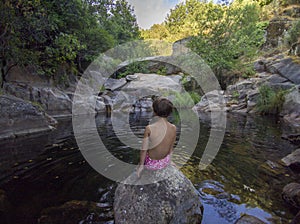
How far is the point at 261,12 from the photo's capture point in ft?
93.1

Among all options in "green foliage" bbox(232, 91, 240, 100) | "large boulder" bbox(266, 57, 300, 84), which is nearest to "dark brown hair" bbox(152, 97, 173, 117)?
"large boulder" bbox(266, 57, 300, 84)

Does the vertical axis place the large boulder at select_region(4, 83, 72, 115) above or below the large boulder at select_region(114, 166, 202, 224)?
above

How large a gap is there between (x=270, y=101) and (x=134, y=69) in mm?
14958

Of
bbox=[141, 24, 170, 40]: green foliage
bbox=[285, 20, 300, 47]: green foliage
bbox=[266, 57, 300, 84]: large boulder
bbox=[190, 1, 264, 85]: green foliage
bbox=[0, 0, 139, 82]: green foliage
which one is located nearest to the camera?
bbox=[0, 0, 139, 82]: green foliage

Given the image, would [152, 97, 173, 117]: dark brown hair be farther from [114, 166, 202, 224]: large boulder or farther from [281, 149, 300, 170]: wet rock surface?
[281, 149, 300, 170]: wet rock surface

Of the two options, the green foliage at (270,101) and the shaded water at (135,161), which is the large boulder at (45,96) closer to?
the shaded water at (135,161)

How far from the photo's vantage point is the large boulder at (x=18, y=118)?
6998 mm

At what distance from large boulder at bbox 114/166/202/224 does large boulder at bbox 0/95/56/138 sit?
632cm

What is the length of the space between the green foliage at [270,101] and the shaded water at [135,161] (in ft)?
27.7

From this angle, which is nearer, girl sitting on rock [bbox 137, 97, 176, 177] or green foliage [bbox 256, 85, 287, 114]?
girl sitting on rock [bbox 137, 97, 176, 177]

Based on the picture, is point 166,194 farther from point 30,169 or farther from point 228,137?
point 228,137

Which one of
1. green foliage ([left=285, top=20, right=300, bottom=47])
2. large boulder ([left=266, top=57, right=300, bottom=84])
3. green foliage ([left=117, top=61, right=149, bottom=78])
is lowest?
large boulder ([left=266, top=57, right=300, bottom=84])

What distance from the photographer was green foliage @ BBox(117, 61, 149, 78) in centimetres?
2384

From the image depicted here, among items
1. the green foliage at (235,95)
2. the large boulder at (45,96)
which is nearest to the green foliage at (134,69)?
the green foliage at (235,95)
